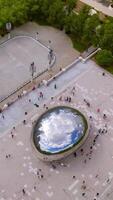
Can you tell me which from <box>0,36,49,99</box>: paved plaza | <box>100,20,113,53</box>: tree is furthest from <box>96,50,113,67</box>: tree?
<box>0,36,49,99</box>: paved plaza

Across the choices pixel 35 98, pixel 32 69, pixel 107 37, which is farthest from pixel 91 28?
pixel 35 98

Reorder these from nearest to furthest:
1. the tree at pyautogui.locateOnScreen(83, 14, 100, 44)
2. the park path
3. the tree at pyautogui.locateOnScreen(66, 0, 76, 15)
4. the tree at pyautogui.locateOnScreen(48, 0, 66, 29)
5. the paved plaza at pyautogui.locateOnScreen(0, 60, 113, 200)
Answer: the paved plaza at pyautogui.locateOnScreen(0, 60, 113, 200) < the park path < the tree at pyautogui.locateOnScreen(83, 14, 100, 44) < the tree at pyautogui.locateOnScreen(48, 0, 66, 29) < the tree at pyautogui.locateOnScreen(66, 0, 76, 15)

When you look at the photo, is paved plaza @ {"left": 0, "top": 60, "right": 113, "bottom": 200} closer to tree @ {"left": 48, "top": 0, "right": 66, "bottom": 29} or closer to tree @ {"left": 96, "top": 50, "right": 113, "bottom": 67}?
tree @ {"left": 96, "top": 50, "right": 113, "bottom": 67}

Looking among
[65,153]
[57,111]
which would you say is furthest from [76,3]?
[65,153]

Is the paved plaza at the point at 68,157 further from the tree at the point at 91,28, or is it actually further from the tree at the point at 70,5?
the tree at the point at 70,5

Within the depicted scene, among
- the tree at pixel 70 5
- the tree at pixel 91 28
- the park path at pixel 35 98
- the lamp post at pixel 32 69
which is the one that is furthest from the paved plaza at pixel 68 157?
the tree at pixel 70 5

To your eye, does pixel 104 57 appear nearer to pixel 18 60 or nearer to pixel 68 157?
pixel 18 60
